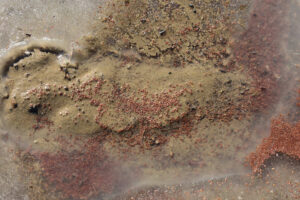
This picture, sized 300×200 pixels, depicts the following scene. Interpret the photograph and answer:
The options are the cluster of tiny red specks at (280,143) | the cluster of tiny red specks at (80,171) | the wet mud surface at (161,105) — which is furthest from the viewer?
the cluster of tiny red specks at (280,143)

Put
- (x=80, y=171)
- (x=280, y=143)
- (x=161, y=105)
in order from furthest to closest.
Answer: (x=280, y=143), (x=80, y=171), (x=161, y=105)

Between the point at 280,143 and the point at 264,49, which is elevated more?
the point at 264,49

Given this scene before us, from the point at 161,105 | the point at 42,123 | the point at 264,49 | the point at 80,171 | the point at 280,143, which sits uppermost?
the point at 264,49

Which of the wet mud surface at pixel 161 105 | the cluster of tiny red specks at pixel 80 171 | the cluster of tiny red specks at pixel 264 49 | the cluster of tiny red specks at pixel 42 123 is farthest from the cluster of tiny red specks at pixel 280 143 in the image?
the cluster of tiny red specks at pixel 42 123

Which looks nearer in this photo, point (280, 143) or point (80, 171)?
point (80, 171)

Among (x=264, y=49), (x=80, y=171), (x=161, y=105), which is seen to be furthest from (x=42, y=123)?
(x=264, y=49)

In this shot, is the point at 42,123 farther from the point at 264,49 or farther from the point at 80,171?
the point at 264,49

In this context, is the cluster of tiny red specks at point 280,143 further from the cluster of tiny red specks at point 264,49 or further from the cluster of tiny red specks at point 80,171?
the cluster of tiny red specks at point 80,171

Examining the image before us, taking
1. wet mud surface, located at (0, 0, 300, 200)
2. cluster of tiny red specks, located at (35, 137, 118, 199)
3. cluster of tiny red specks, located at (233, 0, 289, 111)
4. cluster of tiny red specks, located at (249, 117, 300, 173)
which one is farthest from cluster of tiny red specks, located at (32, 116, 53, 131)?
cluster of tiny red specks, located at (249, 117, 300, 173)
